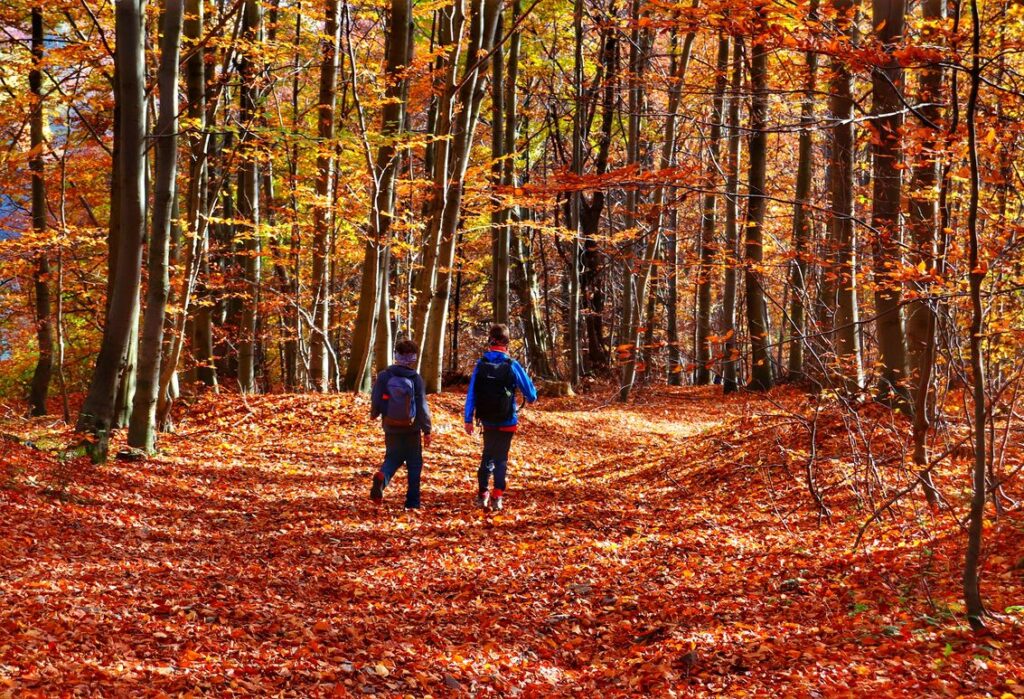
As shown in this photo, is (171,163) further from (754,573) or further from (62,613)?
(754,573)

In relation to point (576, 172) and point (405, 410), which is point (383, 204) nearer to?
point (576, 172)

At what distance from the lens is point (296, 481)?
11.2 metres

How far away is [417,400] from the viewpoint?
923cm

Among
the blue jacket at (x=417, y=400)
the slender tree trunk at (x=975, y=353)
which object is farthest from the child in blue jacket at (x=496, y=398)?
the slender tree trunk at (x=975, y=353)

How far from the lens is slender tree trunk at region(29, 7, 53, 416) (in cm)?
1577

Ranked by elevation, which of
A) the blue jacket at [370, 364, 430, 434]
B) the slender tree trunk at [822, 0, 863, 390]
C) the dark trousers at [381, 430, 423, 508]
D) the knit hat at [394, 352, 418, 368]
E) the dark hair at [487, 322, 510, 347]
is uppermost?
the slender tree trunk at [822, 0, 863, 390]

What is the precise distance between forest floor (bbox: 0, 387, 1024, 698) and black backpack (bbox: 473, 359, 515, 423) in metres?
1.08

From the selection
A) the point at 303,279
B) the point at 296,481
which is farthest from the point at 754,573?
the point at 303,279

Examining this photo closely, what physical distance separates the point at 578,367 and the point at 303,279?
990 cm

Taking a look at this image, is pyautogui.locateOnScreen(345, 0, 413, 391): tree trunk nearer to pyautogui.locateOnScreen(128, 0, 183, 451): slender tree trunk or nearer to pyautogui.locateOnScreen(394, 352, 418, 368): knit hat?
pyautogui.locateOnScreen(128, 0, 183, 451): slender tree trunk

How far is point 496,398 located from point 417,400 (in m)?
0.83

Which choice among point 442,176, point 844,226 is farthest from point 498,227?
point 844,226

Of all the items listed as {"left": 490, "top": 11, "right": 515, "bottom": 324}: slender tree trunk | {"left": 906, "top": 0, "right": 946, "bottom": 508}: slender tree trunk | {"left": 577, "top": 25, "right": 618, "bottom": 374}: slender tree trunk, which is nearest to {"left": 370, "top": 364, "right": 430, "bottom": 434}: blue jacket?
{"left": 906, "top": 0, "right": 946, "bottom": 508}: slender tree trunk

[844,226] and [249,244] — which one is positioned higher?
[249,244]
